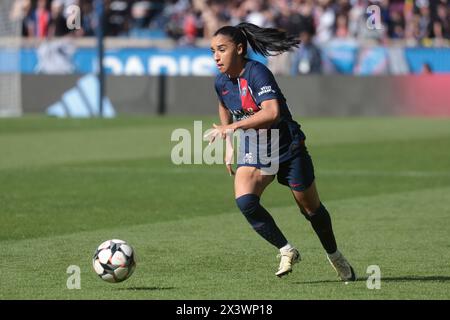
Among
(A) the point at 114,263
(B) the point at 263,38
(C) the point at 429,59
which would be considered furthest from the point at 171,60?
(A) the point at 114,263

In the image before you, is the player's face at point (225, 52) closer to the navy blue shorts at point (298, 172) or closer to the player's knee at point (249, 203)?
the navy blue shorts at point (298, 172)

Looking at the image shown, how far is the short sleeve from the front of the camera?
8.52 m

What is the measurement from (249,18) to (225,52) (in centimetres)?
2498

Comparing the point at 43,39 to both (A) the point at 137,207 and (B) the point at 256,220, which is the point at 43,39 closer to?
(A) the point at 137,207

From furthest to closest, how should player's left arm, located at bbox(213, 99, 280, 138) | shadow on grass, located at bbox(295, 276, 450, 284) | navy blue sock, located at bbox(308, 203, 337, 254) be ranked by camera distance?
navy blue sock, located at bbox(308, 203, 337, 254) → shadow on grass, located at bbox(295, 276, 450, 284) → player's left arm, located at bbox(213, 99, 280, 138)

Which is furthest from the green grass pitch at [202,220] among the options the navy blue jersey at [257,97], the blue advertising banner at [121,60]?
the blue advertising banner at [121,60]

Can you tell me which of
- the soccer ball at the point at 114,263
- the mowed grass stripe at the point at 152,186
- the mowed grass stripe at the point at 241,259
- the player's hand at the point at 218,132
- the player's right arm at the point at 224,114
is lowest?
the mowed grass stripe at the point at 152,186

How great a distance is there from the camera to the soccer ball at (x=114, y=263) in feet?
27.4

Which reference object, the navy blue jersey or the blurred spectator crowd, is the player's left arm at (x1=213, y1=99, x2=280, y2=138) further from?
the blurred spectator crowd

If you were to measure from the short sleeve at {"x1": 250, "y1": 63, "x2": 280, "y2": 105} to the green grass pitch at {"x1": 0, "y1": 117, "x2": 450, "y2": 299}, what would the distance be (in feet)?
4.64

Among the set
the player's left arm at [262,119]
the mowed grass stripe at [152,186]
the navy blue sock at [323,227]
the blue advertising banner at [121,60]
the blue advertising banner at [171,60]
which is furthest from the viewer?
the blue advertising banner at [121,60]

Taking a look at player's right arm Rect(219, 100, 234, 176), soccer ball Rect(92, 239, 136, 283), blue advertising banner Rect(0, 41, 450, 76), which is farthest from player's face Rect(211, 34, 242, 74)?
blue advertising banner Rect(0, 41, 450, 76)

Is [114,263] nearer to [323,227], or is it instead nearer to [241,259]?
[323,227]
